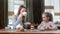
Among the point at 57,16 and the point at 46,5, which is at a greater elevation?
the point at 46,5

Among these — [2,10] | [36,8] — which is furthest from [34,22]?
[2,10]

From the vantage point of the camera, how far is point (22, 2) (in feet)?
8.07

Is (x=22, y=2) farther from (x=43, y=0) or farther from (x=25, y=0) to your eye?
(x=43, y=0)

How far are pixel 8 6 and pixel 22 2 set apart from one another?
25cm

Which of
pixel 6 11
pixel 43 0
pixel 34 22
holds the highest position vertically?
pixel 43 0

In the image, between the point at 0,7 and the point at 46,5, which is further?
the point at 46,5

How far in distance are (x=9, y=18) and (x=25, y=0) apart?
0.41 metres

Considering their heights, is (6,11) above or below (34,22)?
above

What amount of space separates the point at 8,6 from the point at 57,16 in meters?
Result: 0.85

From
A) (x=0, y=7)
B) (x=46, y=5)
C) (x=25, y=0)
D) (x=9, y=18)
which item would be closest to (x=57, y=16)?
(x=46, y=5)

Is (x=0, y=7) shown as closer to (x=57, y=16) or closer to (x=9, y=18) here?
(x=9, y=18)

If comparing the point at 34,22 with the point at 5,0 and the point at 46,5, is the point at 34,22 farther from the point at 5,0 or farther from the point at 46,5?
the point at 5,0

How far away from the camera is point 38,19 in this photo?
7.98 feet

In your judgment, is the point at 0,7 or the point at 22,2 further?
the point at 22,2
